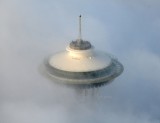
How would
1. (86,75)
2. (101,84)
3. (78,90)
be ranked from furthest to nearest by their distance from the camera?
(78,90) → (101,84) → (86,75)

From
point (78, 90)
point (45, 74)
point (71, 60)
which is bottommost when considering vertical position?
point (78, 90)

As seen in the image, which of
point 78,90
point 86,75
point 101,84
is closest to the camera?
point 86,75

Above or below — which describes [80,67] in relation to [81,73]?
above

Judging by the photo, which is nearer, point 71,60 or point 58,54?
point 71,60

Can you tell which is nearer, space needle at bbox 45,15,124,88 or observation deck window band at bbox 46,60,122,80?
observation deck window band at bbox 46,60,122,80

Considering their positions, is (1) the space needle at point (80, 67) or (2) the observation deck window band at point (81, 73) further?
(1) the space needle at point (80, 67)

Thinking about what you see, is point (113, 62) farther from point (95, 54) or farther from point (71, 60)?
point (71, 60)

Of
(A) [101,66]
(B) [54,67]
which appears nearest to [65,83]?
(B) [54,67]

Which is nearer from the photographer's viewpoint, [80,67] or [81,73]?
[81,73]
